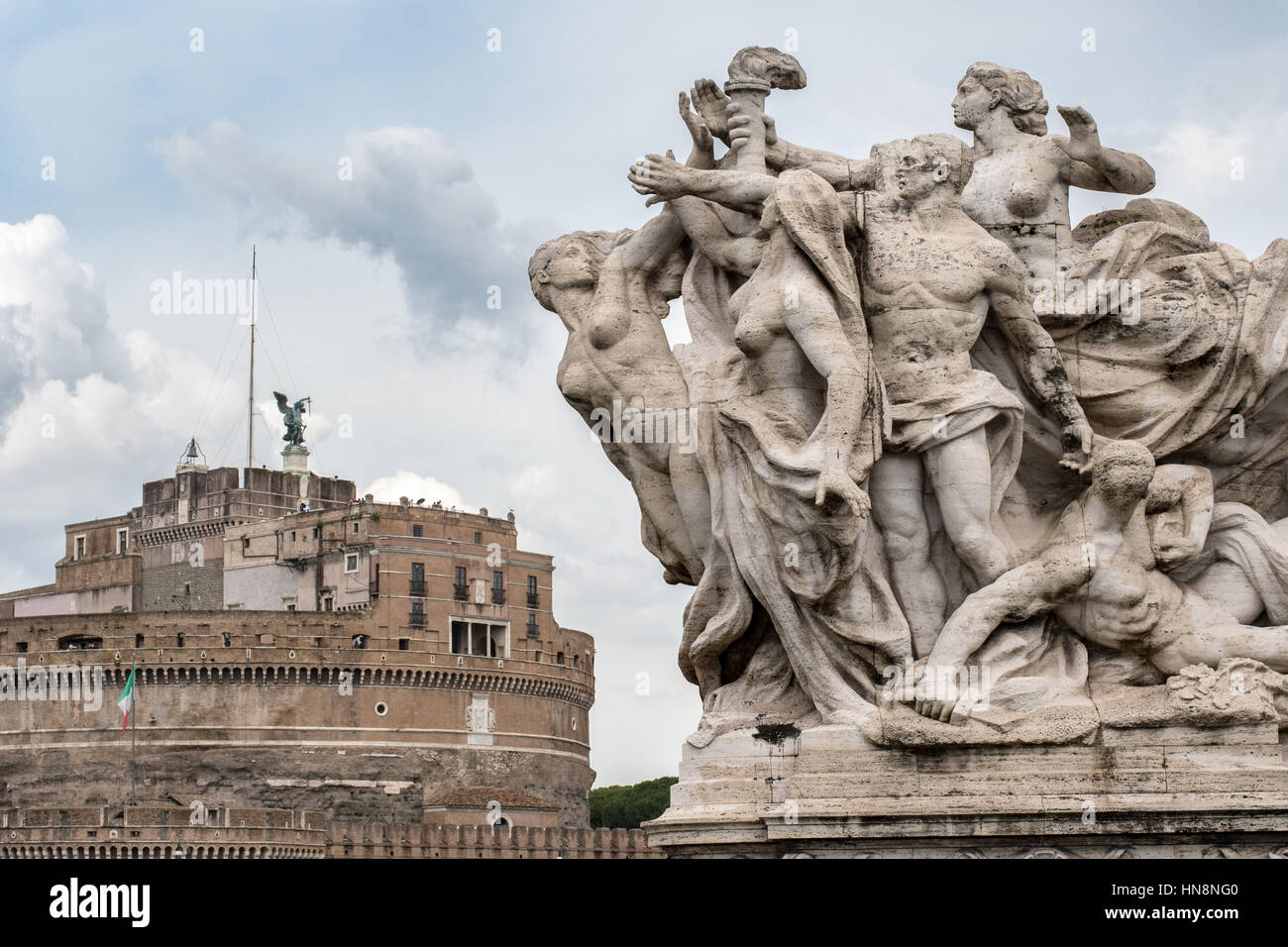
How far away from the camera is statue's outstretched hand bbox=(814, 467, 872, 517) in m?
8.55

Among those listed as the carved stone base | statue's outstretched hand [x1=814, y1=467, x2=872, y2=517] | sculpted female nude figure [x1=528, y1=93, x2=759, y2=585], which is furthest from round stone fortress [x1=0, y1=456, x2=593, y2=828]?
statue's outstretched hand [x1=814, y1=467, x2=872, y2=517]

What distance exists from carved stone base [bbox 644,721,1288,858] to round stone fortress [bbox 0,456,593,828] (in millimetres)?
63169

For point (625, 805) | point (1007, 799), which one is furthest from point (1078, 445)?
point (625, 805)

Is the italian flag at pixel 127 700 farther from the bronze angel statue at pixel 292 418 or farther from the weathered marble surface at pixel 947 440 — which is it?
the weathered marble surface at pixel 947 440

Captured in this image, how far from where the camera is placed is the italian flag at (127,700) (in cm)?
7006

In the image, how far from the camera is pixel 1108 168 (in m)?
9.73

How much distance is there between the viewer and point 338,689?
235 feet

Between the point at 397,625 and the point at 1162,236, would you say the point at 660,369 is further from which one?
the point at 397,625

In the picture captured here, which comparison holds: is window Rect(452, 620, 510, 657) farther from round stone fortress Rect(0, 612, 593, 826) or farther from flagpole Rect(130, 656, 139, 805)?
flagpole Rect(130, 656, 139, 805)

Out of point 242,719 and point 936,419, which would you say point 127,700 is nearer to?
point 242,719

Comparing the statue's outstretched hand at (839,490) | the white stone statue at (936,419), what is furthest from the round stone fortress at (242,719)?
the statue's outstretched hand at (839,490)

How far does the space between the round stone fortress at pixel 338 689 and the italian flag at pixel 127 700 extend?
1.01 feet

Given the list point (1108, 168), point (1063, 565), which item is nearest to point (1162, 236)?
point (1108, 168)

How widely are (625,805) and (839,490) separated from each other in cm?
7948
